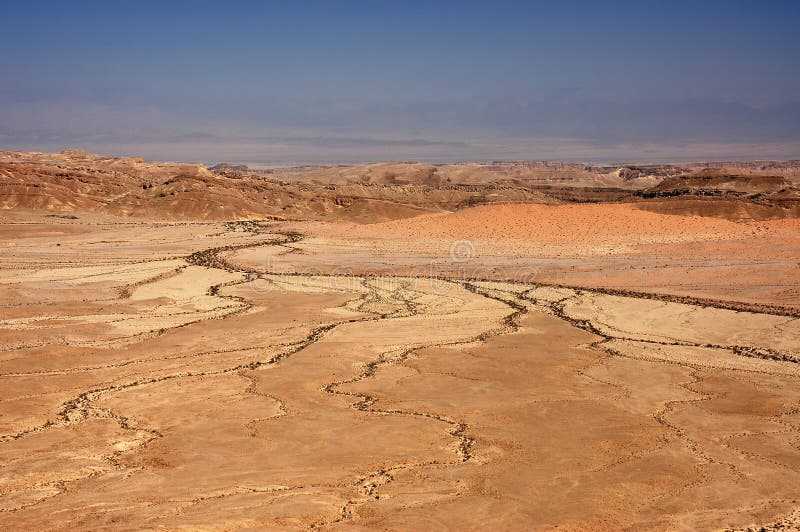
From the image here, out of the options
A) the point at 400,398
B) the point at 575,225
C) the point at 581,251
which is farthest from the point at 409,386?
the point at 575,225

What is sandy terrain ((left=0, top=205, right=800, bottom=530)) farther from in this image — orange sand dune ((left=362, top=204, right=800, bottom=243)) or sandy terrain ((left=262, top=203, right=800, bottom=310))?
orange sand dune ((left=362, top=204, right=800, bottom=243))

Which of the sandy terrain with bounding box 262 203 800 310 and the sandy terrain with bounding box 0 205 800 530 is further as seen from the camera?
the sandy terrain with bounding box 262 203 800 310

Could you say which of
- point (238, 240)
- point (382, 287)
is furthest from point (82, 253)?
point (382, 287)

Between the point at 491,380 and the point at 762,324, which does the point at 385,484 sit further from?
the point at 762,324

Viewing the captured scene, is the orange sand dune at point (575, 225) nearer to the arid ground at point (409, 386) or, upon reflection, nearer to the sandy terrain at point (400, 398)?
the arid ground at point (409, 386)

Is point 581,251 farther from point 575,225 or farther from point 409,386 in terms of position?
point 409,386

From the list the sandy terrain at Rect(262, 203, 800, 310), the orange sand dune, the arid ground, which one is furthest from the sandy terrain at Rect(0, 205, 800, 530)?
the orange sand dune
